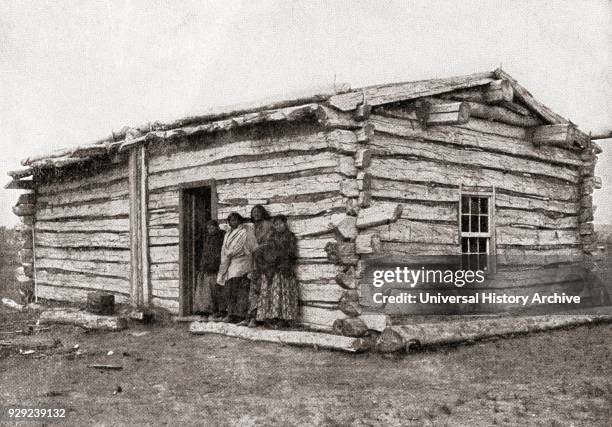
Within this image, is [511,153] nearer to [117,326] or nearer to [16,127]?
[117,326]

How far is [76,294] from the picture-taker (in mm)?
16062

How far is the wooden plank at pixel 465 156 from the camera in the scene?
418 inches

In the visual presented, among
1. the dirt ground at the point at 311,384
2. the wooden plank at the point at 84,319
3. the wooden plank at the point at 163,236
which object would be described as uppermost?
the wooden plank at the point at 163,236

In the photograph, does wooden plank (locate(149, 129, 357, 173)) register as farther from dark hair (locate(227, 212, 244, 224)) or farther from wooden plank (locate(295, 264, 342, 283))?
wooden plank (locate(295, 264, 342, 283))

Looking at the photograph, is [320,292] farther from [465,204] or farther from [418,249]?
[465,204]

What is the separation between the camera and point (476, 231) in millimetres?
12195

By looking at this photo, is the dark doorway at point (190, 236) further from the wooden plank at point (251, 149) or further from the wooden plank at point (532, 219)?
the wooden plank at point (532, 219)

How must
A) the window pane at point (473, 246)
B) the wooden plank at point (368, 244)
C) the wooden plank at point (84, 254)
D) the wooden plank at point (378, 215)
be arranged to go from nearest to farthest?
the wooden plank at point (378, 215)
the wooden plank at point (368, 244)
the window pane at point (473, 246)
the wooden plank at point (84, 254)

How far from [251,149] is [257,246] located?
5.65 feet

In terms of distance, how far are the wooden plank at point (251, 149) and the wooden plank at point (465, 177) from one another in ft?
2.10

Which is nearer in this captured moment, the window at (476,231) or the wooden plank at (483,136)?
the wooden plank at (483,136)

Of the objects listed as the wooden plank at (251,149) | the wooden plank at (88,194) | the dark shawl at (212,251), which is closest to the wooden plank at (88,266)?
the wooden plank at (88,194)

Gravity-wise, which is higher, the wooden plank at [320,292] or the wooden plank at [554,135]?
the wooden plank at [554,135]

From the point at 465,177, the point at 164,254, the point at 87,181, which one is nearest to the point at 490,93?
the point at 465,177
